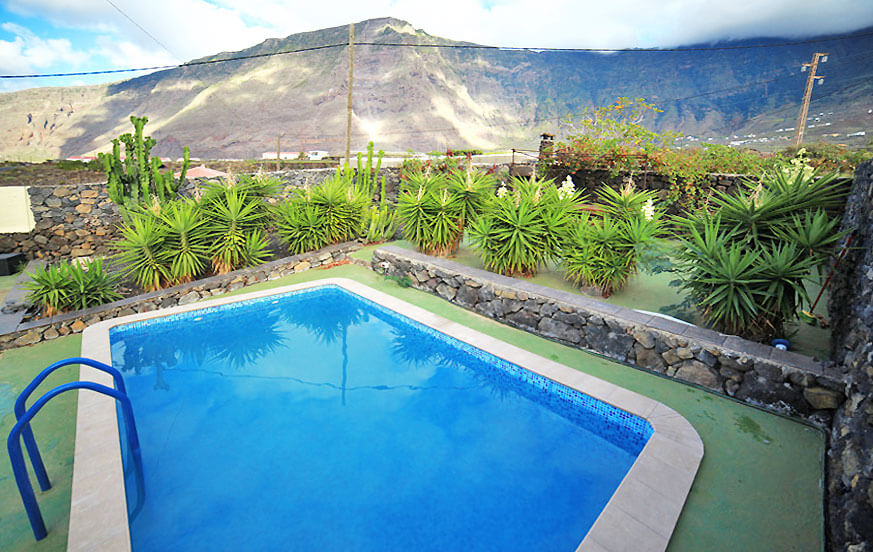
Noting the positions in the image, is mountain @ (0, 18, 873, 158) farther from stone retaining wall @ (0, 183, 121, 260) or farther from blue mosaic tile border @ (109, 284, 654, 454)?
stone retaining wall @ (0, 183, 121, 260)

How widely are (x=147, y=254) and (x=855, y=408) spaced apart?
6922 mm

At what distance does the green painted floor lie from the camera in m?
2.15

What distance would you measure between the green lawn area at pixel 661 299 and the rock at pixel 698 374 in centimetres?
77

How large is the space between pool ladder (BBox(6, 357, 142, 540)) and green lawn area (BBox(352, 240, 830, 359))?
4339 millimetres

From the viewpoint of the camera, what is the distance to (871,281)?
2609 millimetres

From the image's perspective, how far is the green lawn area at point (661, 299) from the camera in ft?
12.3

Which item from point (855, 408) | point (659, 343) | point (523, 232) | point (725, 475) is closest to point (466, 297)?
point (523, 232)

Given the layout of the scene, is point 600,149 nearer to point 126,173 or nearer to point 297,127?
point 126,173

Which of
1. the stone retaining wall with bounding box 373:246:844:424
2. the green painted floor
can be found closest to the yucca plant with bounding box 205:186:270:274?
the green painted floor

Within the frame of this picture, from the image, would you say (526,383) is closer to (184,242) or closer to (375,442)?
(375,442)

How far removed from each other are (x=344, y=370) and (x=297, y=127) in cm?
8205

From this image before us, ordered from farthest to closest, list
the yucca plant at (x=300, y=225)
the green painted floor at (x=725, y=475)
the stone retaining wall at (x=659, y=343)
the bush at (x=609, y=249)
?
the yucca plant at (x=300, y=225), the bush at (x=609, y=249), the stone retaining wall at (x=659, y=343), the green painted floor at (x=725, y=475)

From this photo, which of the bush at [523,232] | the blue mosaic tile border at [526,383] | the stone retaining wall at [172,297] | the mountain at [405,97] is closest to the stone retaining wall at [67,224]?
the stone retaining wall at [172,297]

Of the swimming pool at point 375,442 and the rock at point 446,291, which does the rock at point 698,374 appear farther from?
the rock at point 446,291
